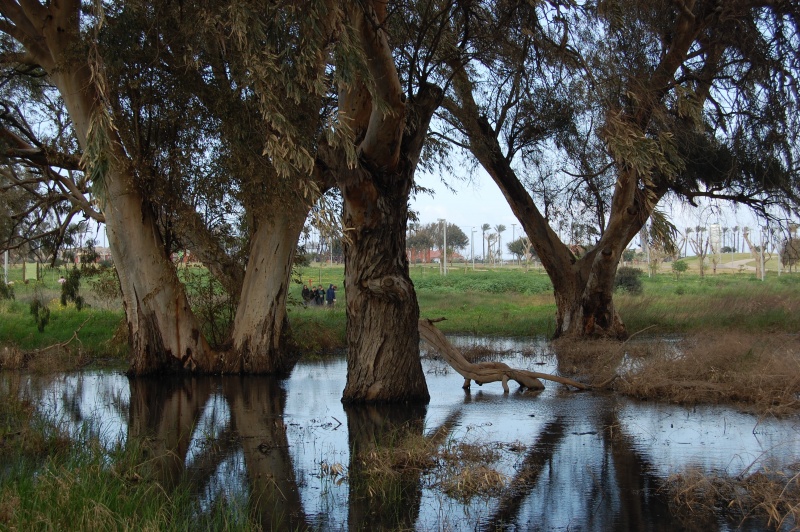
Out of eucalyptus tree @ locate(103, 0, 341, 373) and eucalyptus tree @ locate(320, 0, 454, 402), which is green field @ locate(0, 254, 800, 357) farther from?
eucalyptus tree @ locate(320, 0, 454, 402)

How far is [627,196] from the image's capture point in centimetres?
1700

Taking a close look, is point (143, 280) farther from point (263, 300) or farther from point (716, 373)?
point (716, 373)

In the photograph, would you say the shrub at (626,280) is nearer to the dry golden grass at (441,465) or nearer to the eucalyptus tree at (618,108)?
the eucalyptus tree at (618,108)

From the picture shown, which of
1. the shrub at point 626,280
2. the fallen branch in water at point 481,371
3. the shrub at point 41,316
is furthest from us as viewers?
the shrub at point 626,280

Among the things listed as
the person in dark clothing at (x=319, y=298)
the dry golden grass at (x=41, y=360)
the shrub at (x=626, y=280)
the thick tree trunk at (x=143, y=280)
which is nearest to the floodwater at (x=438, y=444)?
the thick tree trunk at (x=143, y=280)

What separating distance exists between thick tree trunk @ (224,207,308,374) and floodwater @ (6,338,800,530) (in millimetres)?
1400

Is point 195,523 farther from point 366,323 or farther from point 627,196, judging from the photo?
point 627,196

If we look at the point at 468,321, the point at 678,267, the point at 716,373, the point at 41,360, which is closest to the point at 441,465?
the point at 716,373

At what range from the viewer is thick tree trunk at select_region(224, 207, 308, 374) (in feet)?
47.5

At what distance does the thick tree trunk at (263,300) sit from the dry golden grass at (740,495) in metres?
9.10

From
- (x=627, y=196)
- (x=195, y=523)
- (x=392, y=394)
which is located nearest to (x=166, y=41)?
(x=392, y=394)

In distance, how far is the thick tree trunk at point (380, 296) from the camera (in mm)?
10281

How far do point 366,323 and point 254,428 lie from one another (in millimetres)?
1888

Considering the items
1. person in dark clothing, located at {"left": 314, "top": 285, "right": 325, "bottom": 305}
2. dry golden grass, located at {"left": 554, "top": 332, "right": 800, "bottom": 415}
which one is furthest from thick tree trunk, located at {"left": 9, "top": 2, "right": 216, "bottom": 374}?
person in dark clothing, located at {"left": 314, "top": 285, "right": 325, "bottom": 305}
